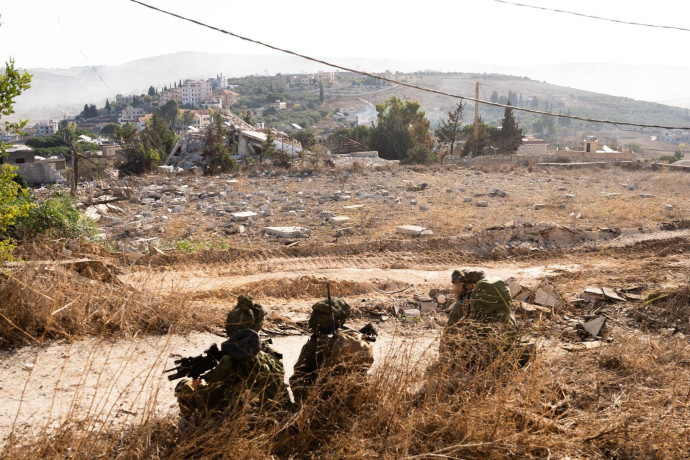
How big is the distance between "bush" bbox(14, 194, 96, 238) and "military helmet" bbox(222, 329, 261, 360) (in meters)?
6.31

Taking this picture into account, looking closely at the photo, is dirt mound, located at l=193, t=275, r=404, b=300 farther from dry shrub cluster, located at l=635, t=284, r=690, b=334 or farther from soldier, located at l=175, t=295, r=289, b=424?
soldier, located at l=175, t=295, r=289, b=424

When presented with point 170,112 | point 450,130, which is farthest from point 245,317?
point 170,112

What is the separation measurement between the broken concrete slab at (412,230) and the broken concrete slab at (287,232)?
1.83 meters

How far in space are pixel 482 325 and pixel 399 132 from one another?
93.4ft

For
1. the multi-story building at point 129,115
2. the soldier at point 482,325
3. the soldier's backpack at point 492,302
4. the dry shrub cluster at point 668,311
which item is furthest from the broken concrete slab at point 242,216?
the multi-story building at point 129,115

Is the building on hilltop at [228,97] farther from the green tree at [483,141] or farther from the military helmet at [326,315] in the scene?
the military helmet at [326,315]

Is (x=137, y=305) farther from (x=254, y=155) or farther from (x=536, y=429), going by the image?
(x=254, y=155)

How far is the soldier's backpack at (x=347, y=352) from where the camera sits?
11.7 ft

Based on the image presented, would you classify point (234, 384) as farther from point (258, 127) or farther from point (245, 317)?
point (258, 127)

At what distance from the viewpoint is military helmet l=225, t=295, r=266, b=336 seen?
3753 mm

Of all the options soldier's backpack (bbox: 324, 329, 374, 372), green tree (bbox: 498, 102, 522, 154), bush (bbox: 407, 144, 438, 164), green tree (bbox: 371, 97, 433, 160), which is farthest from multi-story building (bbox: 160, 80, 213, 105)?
soldier's backpack (bbox: 324, 329, 374, 372)

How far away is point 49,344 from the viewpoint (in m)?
4.87

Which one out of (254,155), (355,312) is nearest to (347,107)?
(254,155)

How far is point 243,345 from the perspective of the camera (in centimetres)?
315
